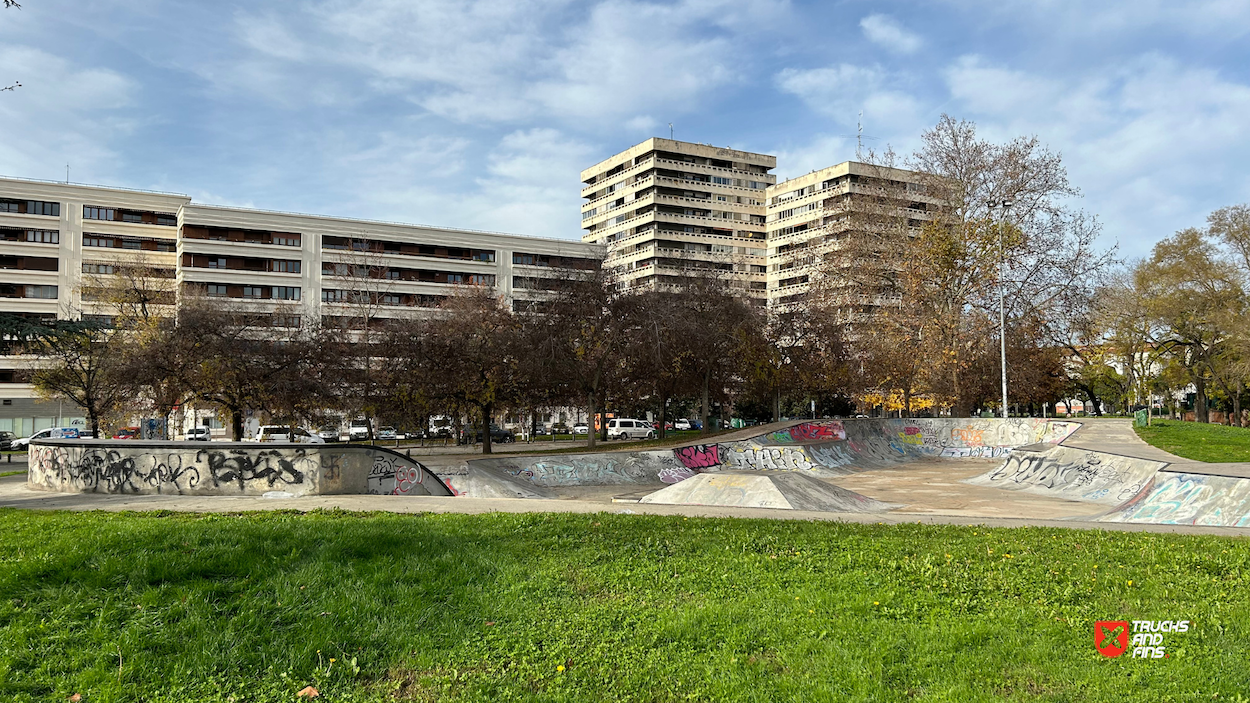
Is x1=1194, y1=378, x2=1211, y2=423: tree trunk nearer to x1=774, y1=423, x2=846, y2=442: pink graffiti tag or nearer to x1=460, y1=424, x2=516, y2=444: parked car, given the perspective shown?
x1=774, y1=423, x2=846, y2=442: pink graffiti tag

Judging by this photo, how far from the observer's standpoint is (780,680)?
5.10 meters

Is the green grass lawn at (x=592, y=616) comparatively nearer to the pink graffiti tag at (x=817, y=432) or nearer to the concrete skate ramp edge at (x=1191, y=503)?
the concrete skate ramp edge at (x=1191, y=503)

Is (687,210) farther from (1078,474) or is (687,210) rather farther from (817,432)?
(1078,474)

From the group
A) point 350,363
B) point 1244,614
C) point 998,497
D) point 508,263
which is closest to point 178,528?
point 1244,614

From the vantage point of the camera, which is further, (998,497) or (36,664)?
(998,497)

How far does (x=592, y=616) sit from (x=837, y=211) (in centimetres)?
4729

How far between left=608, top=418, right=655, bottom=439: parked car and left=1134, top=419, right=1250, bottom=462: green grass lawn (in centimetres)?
3115

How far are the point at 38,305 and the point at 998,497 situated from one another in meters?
79.3

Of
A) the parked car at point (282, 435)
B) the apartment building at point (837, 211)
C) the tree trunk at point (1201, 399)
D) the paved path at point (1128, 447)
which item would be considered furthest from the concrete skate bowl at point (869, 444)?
the parked car at point (282, 435)

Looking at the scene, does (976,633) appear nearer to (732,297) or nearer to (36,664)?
(36,664)

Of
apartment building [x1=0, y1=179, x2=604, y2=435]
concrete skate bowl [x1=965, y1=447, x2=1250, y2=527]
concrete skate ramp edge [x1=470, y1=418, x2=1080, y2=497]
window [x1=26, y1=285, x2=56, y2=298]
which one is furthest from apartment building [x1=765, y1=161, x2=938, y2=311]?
window [x1=26, y1=285, x2=56, y2=298]

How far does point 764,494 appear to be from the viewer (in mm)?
16672

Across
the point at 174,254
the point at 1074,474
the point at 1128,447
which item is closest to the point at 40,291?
the point at 174,254

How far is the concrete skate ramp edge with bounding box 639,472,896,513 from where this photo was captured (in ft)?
54.3
